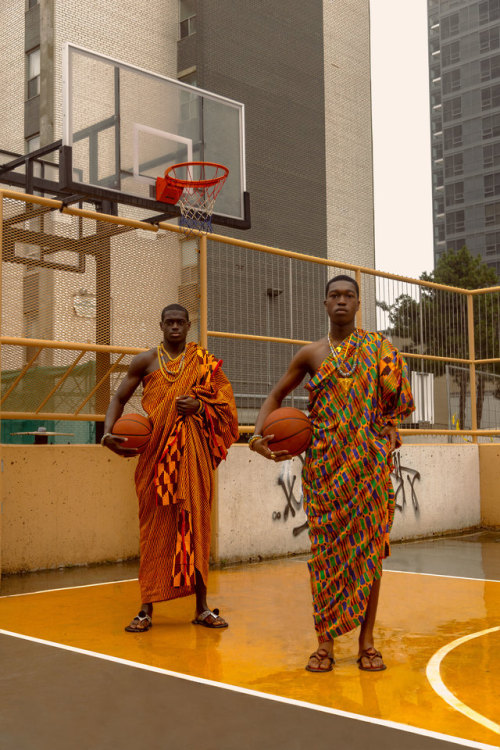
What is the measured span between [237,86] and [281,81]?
2.29 meters

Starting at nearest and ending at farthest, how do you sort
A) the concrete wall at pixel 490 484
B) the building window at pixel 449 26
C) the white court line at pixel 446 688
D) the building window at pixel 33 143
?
the white court line at pixel 446 688 < the concrete wall at pixel 490 484 < the building window at pixel 33 143 < the building window at pixel 449 26

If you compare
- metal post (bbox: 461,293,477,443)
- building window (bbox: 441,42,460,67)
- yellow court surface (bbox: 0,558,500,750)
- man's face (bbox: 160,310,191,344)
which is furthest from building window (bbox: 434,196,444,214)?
man's face (bbox: 160,310,191,344)

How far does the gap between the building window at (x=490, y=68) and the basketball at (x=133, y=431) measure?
3569 inches

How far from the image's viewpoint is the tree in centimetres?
1154

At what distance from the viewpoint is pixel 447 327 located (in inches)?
479

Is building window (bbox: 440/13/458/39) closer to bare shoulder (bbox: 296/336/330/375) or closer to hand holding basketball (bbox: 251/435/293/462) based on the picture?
bare shoulder (bbox: 296/336/330/375)

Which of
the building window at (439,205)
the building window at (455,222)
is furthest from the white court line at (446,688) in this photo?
the building window at (439,205)

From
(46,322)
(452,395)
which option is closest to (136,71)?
(46,322)

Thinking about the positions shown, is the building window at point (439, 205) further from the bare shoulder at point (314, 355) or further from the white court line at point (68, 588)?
the bare shoulder at point (314, 355)

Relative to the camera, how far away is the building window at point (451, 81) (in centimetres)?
9307

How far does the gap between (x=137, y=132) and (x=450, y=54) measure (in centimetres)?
9260

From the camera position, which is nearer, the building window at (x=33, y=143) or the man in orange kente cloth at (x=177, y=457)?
the man in orange kente cloth at (x=177, y=457)

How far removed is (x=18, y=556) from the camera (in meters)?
7.95

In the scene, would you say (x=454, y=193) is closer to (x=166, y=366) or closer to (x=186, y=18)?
(x=186, y=18)
